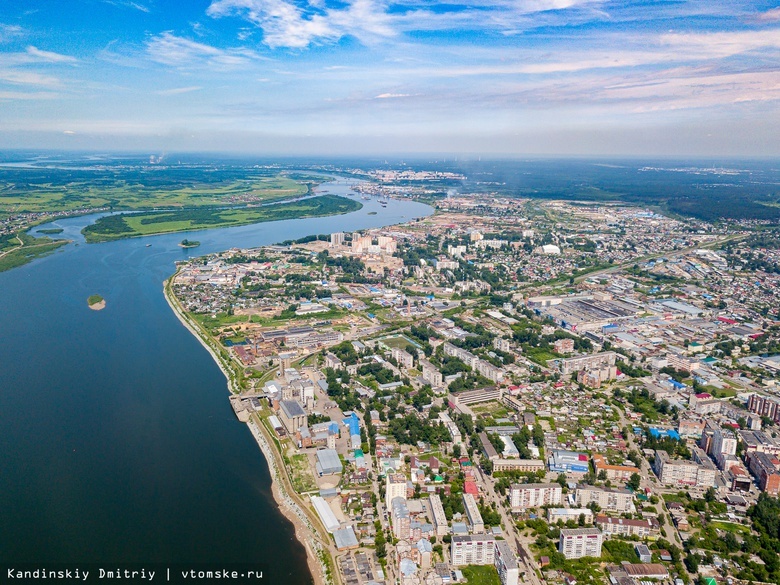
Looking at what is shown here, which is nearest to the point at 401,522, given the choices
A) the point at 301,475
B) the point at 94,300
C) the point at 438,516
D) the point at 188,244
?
the point at 438,516

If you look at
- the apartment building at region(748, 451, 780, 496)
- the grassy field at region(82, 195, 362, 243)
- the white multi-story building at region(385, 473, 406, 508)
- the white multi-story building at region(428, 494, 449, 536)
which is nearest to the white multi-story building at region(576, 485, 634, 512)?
the white multi-story building at region(428, 494, 449, 536)

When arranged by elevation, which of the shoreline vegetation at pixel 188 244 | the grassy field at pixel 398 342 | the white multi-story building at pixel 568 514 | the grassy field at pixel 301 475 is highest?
the shoreline vegetation at pixel 188 244

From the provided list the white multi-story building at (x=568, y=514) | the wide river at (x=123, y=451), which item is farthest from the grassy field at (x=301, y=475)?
the white multi-story building at (x=568, y=514)

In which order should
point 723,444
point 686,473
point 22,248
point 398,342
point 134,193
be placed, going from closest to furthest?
point 686,473
point 723,444
point 398,342
point 22,248
point 134,193

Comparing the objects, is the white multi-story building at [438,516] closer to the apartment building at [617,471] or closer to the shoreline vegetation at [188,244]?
the apartment building at [617,471]

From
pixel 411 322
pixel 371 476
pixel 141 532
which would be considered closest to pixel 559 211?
pixel 411 322

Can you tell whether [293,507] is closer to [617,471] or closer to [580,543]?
[580,543]

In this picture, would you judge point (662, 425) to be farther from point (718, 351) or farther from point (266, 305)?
point (266, 305)
